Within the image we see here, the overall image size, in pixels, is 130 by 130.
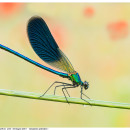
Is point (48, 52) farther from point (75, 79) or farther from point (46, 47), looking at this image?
point (75, 79)

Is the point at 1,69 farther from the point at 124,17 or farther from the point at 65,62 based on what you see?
the point at 124,17

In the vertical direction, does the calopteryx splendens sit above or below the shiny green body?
above

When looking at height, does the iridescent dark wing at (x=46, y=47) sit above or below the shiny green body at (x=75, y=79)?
above

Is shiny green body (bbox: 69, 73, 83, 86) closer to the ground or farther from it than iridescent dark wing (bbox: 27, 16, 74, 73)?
closer to the ground

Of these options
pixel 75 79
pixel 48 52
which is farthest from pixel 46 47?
pixel 75 79

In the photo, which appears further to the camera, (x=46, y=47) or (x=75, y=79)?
(x=46, y=47)
